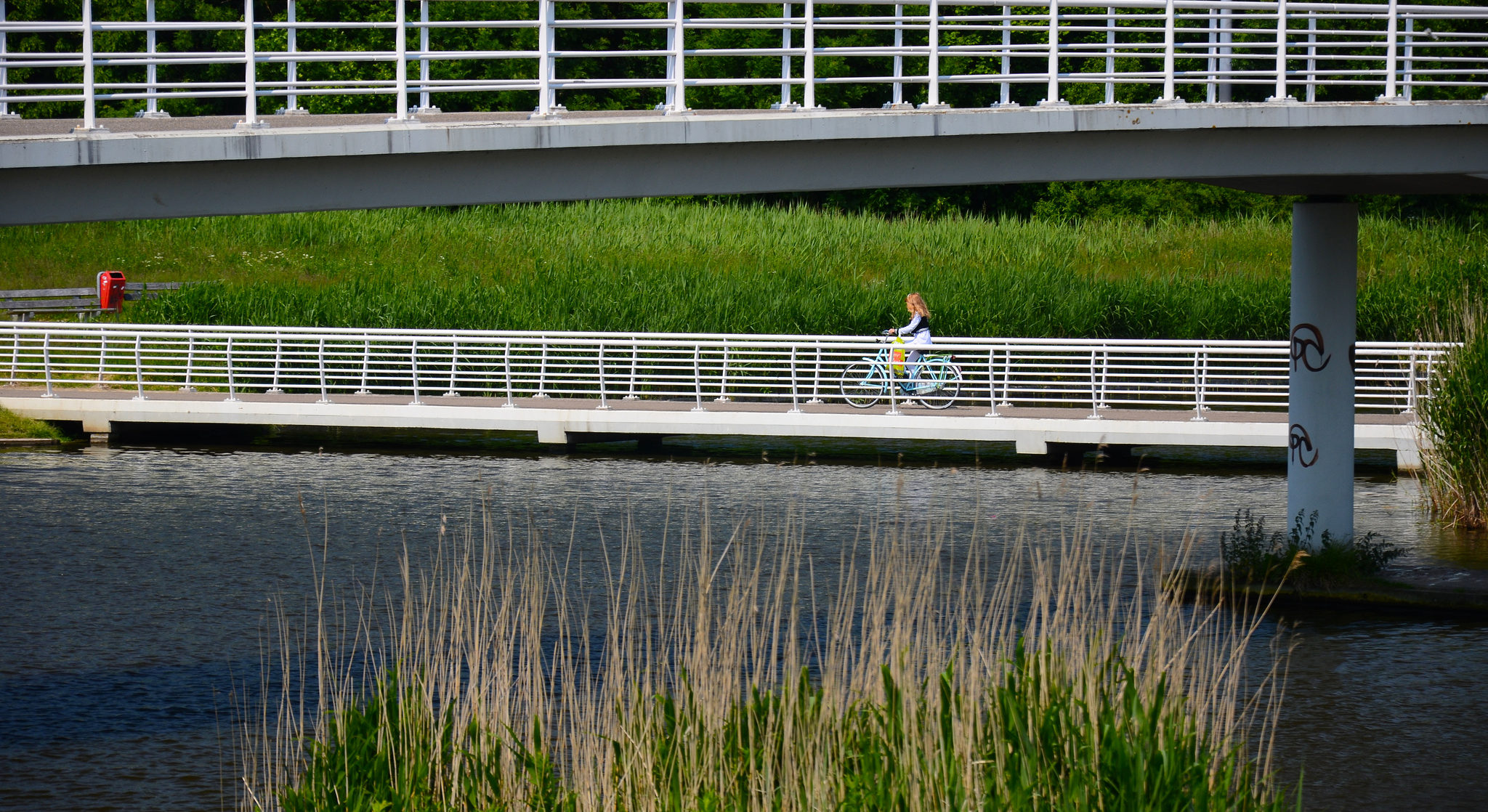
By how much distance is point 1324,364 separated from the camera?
13.1 m

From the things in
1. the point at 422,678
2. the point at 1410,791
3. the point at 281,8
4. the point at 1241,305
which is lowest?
the point at 1410,791

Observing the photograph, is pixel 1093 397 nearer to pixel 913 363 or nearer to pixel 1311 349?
pixel 913 363

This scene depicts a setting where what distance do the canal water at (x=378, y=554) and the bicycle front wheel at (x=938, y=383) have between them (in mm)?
716

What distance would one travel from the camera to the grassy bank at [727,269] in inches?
1075

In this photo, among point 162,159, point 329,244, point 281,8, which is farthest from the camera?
point 281,8

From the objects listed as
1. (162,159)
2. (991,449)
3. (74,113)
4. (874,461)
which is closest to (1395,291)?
(991,449)

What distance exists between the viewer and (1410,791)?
852cm

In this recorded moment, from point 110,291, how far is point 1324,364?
25.8m

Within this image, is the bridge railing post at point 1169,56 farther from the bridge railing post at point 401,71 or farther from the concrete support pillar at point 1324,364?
the bridge railing post at point 401,71

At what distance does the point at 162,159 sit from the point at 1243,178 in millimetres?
7631

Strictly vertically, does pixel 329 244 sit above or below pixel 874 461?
above

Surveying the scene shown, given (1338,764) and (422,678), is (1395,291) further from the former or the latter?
(422,678)

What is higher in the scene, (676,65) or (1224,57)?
(1224,57)

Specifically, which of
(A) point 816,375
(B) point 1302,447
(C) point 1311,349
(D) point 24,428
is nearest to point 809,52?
(C) point 1311,349
